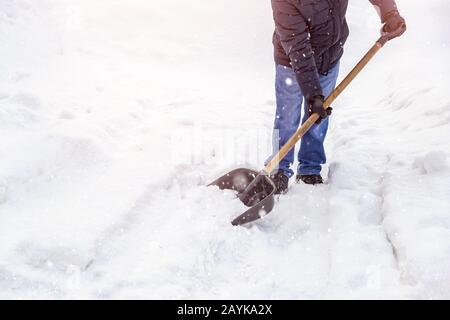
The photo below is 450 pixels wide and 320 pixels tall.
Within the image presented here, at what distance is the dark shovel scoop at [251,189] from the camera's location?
9.66ft

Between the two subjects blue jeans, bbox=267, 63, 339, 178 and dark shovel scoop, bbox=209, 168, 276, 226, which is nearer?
dark shovel scoop, bbox=209, 168, 276, 226

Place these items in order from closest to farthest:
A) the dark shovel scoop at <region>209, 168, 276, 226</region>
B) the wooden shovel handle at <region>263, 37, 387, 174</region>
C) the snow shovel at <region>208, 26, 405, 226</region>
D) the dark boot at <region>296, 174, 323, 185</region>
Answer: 1. the dark shovel scoop at <region>209, 168, 276, 226</region>
2. the snow shovel at <region>208, 26, 405, 226</region>
3. the wooden shovel handle at <region>263, 37, 387, 174</region>
4. the dark boot at <region>296, 174, 323, 185</region>

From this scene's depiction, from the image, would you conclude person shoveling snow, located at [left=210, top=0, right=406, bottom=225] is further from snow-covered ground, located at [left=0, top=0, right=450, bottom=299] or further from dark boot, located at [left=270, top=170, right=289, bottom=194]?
snow-covered ground, located at [left=0, top=0, right=450, bottom=299]

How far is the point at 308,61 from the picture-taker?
303 centimetres

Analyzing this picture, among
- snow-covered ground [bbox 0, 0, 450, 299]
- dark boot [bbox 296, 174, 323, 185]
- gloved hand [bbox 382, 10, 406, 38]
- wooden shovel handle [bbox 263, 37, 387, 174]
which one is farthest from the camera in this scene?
dark boot [bbox 296, 174, 323, 185]

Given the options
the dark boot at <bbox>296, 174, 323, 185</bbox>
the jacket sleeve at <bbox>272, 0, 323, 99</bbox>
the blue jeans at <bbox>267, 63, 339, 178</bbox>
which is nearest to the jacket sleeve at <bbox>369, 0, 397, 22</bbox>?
the blue jeans at <bbox>267, 63, 339, 178</bbox>

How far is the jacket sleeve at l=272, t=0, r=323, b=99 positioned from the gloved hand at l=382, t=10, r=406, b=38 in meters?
0.81

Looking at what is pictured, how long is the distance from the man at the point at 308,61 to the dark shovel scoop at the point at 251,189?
222mm

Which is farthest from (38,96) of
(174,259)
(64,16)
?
(64,16)

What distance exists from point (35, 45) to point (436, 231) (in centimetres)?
648

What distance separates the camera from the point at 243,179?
11.3 ft

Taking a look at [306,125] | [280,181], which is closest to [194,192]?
[280,181]

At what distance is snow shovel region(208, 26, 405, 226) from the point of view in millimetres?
3049

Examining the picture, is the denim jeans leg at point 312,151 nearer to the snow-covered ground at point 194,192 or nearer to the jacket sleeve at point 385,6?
the snow-covered ground at point 194,192
